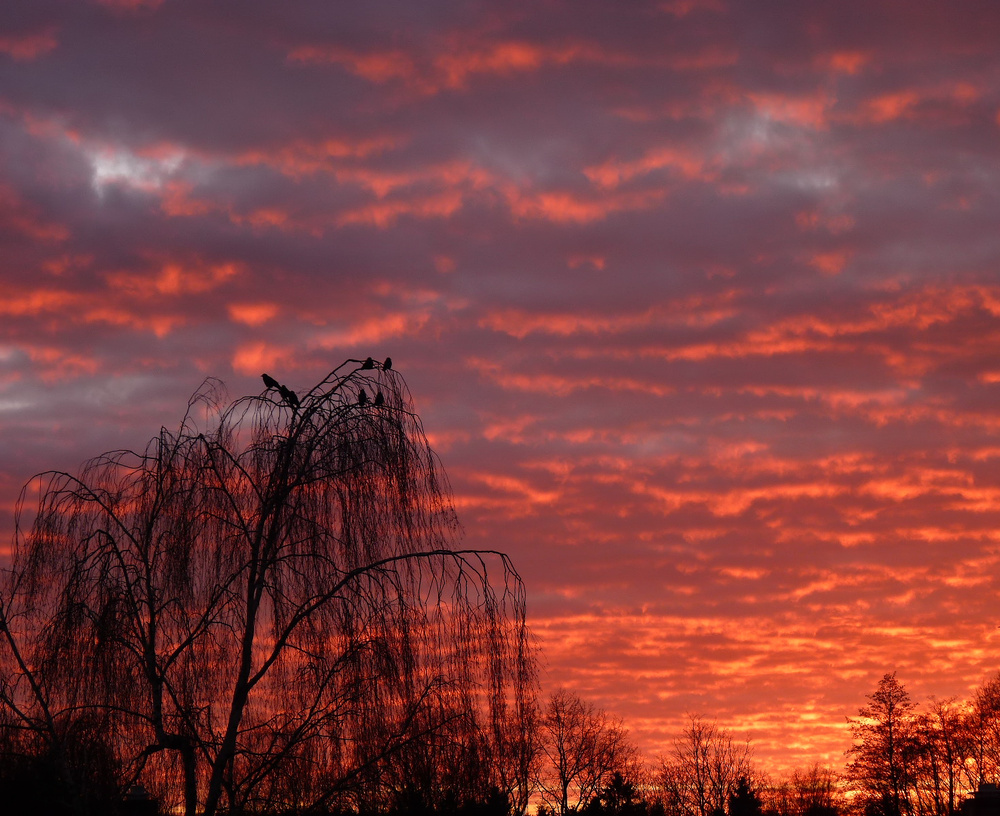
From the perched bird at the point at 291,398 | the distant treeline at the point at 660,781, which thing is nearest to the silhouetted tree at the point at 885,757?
the distant treeline at the point at 660,781

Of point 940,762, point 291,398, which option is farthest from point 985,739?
point 291,398

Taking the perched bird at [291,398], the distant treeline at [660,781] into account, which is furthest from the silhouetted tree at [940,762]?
the perched bird at [291,398]

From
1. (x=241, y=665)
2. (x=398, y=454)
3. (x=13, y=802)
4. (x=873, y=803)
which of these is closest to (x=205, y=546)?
(x=241, y=665)

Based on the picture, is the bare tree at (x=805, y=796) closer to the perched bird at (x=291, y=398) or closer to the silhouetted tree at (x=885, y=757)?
the silhouetted tree at (x=885, y=757)

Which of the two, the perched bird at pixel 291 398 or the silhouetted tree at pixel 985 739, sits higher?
the perched bird at pixel 291 398

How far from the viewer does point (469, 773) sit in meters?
12.5

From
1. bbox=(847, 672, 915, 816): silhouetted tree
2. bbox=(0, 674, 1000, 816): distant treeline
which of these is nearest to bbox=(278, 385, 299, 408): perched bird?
bbox=(0, 674, 1000, 816): distant treeline

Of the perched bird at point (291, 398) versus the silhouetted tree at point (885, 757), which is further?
the silhouetted tree at point (885, 757)

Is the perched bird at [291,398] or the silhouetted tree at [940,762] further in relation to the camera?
the silhouetted tree at [940,762]

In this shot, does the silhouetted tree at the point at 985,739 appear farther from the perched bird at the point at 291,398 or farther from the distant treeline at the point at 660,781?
the perched bird at the point at 291,398

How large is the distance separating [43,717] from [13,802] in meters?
5.17

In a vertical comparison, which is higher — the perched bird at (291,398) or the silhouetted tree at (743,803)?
the perched bird at (291,398)

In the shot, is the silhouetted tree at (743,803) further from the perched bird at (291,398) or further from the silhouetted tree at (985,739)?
the perched bird at (291,398)

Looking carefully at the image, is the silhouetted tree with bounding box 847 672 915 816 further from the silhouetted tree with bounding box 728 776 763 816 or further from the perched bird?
the perched bird
